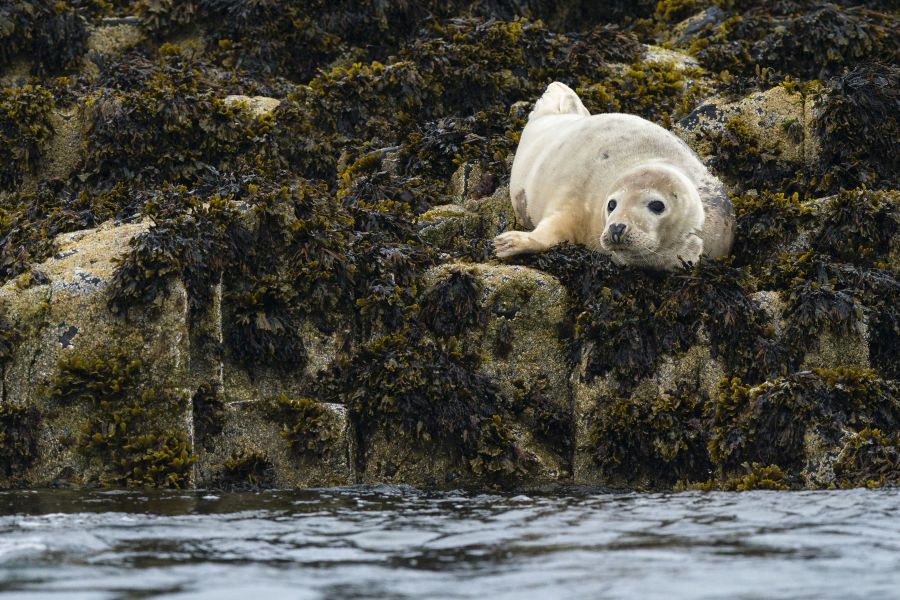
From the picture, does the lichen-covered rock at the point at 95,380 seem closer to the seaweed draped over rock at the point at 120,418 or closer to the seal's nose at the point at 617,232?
the seaweed draped over rock at the point at 120,418

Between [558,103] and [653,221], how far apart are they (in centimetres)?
235

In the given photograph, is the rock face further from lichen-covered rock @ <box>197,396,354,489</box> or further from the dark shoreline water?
the dark shoreline water

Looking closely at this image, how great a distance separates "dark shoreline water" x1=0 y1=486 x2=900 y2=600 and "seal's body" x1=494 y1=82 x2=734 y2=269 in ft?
7.54

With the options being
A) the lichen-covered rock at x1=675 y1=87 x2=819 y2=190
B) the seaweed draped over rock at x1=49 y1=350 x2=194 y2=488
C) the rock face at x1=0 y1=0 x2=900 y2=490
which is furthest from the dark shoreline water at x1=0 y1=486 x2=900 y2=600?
the lichen-covered rock at x1=675 y1=87 x2=819 y2=190

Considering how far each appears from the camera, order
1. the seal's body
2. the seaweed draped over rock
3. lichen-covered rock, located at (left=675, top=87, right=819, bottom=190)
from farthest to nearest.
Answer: lichen-covered rock, located at (left=675, top=87, right=819, bottom=190) < the seal's body < the seaweed draped over rock

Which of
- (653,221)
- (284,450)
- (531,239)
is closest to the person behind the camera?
(284,450)

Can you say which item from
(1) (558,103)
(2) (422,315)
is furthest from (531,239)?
(1) (558,103)

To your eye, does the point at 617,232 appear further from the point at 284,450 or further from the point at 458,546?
the point at 458,546

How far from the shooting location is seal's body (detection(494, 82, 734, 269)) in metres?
8.25

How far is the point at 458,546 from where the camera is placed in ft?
16.4

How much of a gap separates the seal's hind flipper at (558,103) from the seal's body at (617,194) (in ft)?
0.85

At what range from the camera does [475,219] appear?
32.0 feet

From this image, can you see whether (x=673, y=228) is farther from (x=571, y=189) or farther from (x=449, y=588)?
(x=449, y=588)

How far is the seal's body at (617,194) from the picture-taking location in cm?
825
